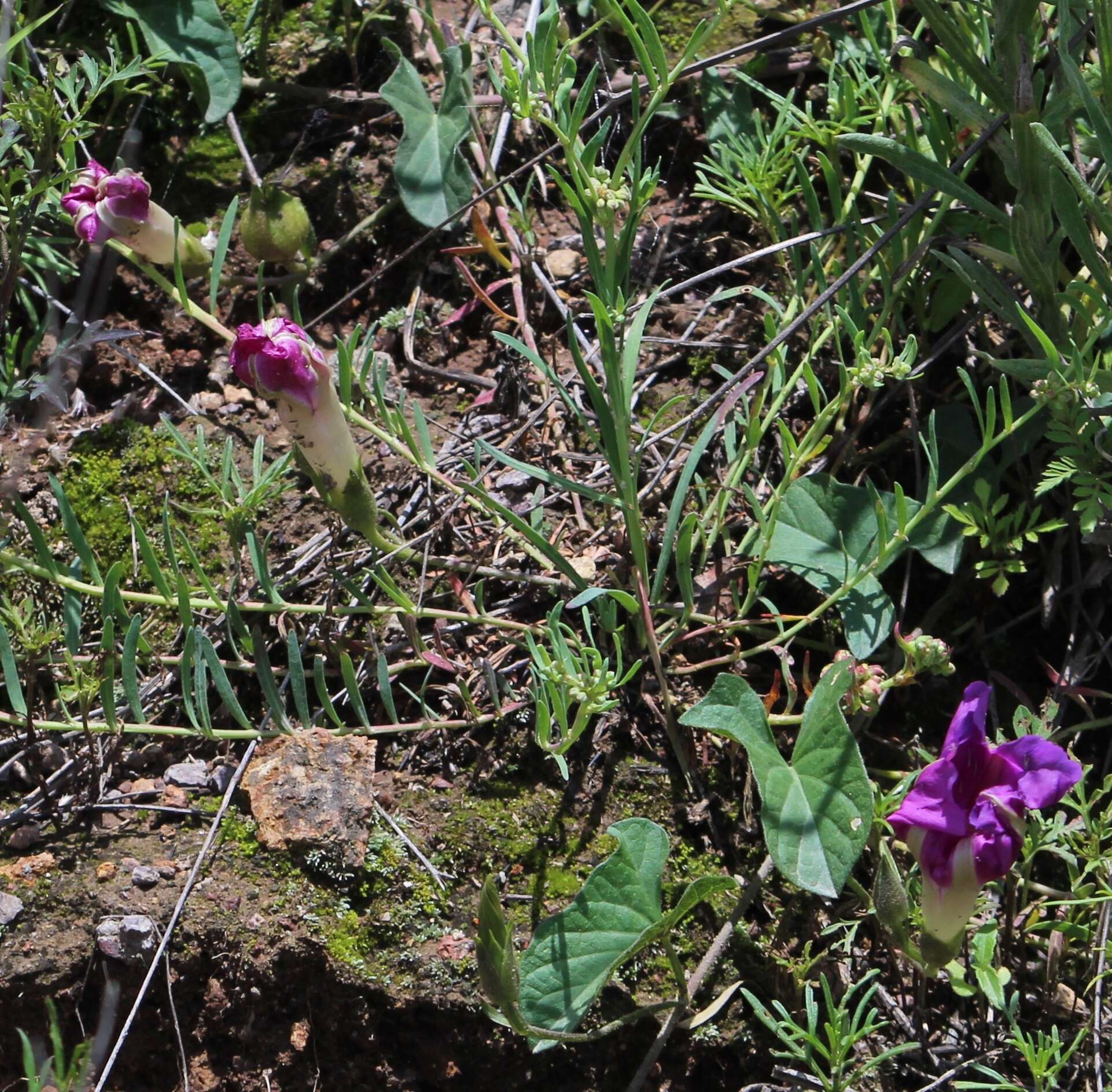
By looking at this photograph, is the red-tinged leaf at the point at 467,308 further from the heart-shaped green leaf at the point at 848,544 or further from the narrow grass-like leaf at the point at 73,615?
the narrow grass-like leaf at the point at 73,615

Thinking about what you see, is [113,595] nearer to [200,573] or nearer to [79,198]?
[200,573]

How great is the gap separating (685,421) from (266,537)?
0.76 meters

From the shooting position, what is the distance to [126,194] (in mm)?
1886

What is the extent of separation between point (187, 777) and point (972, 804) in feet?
3.90

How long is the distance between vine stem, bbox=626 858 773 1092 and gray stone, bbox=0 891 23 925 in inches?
36.1

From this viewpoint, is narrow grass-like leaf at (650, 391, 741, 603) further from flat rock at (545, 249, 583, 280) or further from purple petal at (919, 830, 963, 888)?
Result: flat rock at (545, 249, 583, 280)

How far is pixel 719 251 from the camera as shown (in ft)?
7.51

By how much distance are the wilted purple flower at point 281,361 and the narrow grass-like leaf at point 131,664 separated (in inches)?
15.5

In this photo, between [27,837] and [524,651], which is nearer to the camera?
[27,837]

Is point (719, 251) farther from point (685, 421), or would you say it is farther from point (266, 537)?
point (266, 537)

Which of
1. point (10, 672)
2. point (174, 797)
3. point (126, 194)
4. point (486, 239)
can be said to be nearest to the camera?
point (10, 672)

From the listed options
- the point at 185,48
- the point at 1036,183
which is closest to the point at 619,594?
the point at 1036,183

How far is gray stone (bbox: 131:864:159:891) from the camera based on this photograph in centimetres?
162

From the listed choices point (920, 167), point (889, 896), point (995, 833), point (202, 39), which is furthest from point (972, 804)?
point (202, 39)
